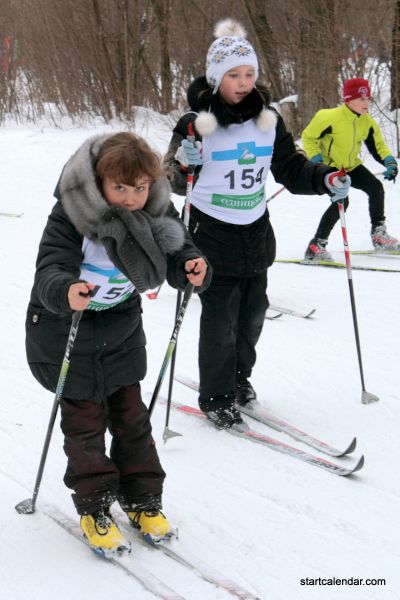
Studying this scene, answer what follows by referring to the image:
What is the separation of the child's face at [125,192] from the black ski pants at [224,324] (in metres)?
1.34

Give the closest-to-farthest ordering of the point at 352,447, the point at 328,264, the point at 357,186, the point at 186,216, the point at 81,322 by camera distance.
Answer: the point at 81,322
the point at 352,447
the point at 186,216
the point at 328,264
the point at 357,186

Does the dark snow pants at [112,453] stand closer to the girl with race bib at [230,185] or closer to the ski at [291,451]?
the ski at [291,451]

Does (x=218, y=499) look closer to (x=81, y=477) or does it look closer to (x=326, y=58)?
(x=81, y=477)

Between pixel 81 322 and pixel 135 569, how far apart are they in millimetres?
857

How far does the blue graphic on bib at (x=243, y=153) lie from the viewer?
3.89 meters

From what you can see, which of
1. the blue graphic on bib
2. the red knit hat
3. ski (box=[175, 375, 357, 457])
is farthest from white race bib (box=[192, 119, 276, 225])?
the red knit hat

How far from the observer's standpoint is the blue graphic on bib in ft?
12.8

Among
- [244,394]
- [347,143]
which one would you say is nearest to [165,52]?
[347,143]

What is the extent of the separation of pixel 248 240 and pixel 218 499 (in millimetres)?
1318

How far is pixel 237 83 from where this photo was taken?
379 cm

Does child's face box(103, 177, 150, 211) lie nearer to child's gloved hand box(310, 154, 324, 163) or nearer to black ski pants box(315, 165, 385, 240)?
child's gloved hand box(310, 154, 324, 163)

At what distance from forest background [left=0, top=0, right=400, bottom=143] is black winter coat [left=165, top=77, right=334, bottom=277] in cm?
794

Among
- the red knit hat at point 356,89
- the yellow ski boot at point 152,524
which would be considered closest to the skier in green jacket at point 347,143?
Result: the red knit hat at point 356,89

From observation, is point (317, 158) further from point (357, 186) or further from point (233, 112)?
point (233, 112)
